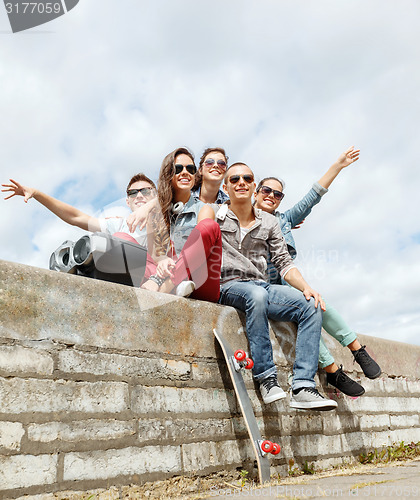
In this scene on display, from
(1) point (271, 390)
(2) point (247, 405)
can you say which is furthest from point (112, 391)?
(1) point (271, 390)

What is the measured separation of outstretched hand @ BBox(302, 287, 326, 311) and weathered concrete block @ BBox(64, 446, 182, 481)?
51.6 inches

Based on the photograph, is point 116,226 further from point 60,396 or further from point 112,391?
point 60,396

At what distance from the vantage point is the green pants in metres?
→ 3.65

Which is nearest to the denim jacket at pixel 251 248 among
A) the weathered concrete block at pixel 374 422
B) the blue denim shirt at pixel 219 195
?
the blue denim shirt at pixel 219 195

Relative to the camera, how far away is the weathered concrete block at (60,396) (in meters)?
2.13

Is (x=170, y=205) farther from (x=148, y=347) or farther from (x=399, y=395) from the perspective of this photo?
(x=399, y=395)

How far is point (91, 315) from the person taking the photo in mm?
2496

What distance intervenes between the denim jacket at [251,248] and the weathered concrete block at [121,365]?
0.83 metres

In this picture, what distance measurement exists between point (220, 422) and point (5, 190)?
74.2 inches

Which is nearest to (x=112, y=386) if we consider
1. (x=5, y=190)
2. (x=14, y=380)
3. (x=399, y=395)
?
(x=14, y=380)

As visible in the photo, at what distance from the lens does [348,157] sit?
4.32 meters

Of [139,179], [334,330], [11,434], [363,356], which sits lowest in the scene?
[11,434]

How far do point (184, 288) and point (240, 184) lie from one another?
3.51ft

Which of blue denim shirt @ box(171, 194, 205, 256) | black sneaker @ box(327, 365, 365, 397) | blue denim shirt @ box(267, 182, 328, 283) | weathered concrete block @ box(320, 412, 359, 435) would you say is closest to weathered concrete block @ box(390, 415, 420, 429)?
weathered concrete block @ box(320, 412, 359, 435)
